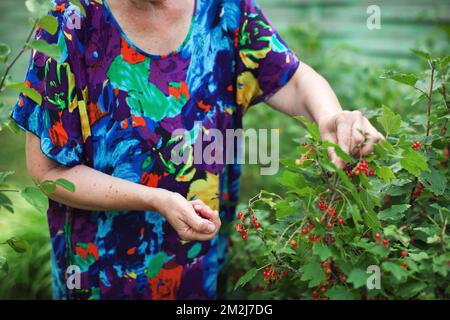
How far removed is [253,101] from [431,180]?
76cm

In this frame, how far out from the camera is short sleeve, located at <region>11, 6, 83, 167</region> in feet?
5.57

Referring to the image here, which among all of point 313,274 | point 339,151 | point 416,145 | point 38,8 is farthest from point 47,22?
point 416,145

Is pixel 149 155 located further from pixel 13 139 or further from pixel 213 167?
pixel 13 139

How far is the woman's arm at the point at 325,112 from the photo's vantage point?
1384 mm

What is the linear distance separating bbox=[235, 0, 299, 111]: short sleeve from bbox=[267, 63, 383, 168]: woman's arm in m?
0.04

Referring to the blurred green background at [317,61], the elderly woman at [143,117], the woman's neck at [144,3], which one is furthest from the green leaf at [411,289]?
the woman's neck at [144,3]

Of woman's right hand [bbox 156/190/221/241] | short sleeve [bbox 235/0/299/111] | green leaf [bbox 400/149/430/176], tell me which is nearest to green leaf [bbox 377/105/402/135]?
green leaf [bbox 400/149/430/176]

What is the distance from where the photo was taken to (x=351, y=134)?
4.74 feet

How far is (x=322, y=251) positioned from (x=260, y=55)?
901mm

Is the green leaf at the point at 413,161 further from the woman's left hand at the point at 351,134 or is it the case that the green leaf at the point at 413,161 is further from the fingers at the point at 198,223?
the fingers at the point at 198,223

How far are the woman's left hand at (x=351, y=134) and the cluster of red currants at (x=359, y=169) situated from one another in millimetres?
18

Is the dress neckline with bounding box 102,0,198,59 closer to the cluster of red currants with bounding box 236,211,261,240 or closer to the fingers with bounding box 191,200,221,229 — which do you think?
the fingers with bounding box 191,200,221,229
